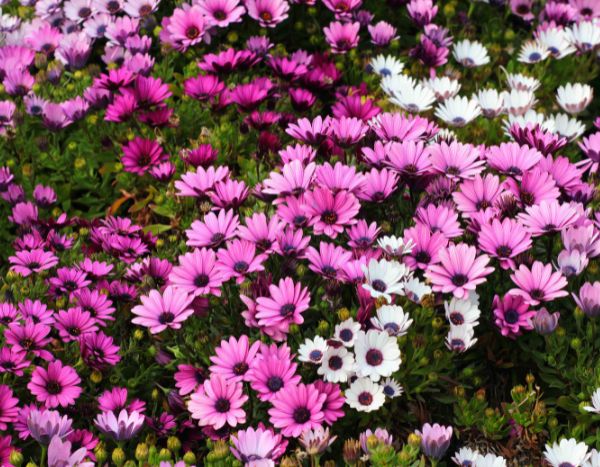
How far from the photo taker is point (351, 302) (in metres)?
3.33

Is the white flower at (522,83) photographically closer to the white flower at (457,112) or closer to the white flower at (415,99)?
the white flower at (457,112)

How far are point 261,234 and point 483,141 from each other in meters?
1.67

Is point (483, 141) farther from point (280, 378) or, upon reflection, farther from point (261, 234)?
point (280, 378)

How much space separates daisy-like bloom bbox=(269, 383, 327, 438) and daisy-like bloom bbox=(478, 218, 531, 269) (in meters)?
0.83

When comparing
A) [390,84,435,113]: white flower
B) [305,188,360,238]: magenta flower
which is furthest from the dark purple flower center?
[390,84,435,113]: white flower

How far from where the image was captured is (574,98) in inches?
177

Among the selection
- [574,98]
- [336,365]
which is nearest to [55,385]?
[336,365]

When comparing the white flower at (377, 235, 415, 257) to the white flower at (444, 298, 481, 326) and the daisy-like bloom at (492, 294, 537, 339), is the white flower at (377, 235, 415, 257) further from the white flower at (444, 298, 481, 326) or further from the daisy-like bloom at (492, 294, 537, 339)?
the daisy-like bloom at (492, 294, 537, 339)

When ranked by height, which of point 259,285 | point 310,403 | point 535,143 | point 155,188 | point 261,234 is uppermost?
point 155,188

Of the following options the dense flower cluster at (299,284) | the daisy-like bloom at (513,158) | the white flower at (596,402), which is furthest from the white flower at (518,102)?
the white flower at (596,402)

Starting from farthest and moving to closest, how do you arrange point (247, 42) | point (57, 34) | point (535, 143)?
point (57, 34), point (247, 42), point (535, 143)

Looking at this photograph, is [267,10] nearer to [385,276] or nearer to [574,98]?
[574,98]

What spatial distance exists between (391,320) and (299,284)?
337 millimetres

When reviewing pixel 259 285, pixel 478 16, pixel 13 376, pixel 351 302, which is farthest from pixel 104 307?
pixel 478 16
